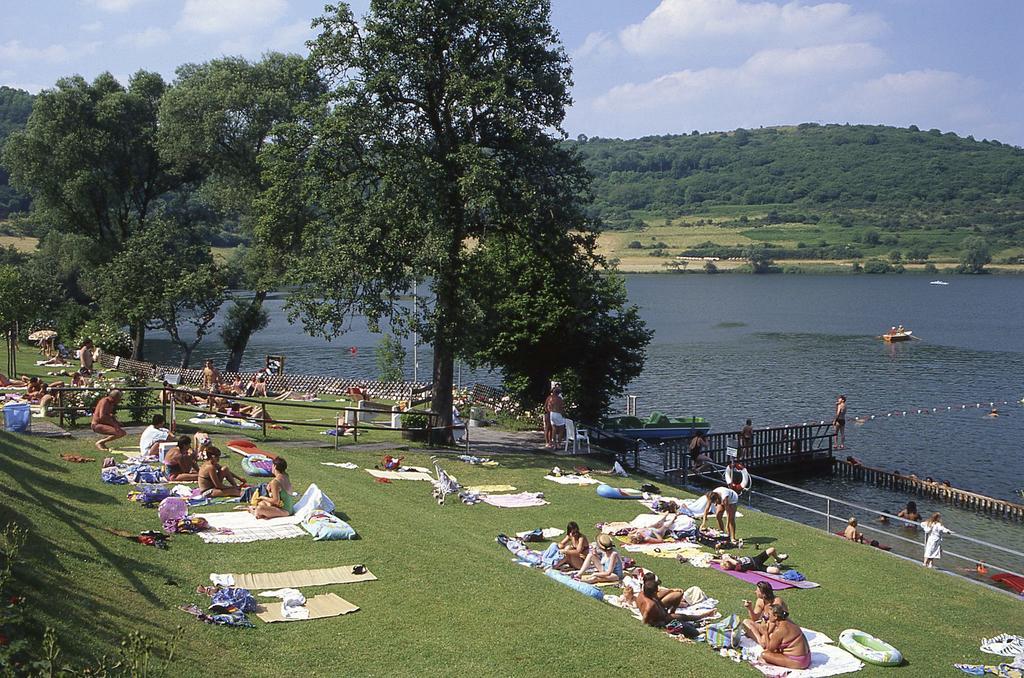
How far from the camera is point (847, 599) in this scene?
17.0 m

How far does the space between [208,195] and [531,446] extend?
28.6 meters

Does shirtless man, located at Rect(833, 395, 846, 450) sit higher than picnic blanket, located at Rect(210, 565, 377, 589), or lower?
lower

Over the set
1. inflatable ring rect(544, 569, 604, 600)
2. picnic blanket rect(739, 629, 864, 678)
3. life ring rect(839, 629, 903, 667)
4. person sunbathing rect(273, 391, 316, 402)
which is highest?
person sunbathing rect(273, 391, 316, 402)

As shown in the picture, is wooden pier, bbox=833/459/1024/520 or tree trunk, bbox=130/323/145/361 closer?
wooden pier, bbox=833/459/1024/520

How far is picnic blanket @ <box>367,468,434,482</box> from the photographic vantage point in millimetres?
22844

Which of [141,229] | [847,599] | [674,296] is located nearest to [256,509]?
[847,599]

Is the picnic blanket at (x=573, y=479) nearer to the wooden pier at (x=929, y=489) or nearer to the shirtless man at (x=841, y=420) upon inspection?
the wooden pier at (x=929, y=489)

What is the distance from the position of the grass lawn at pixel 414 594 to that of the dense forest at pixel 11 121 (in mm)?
129237

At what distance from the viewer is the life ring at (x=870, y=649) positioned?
45.0 ft

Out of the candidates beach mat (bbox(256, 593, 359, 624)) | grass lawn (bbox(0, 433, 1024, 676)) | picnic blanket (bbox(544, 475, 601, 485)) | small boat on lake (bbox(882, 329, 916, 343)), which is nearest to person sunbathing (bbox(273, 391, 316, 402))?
picnic blanket (bbox(544, 475, 601, 485))

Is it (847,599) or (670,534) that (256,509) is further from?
(847,599)

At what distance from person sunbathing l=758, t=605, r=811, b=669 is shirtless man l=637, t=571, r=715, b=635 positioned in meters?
1.48

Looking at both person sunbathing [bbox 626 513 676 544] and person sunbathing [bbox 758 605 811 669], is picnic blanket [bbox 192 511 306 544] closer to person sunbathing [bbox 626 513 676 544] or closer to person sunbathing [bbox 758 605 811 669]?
person sunbathing [bbox 626 513 676 544]

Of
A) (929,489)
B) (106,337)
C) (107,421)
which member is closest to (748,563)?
(107,421)
